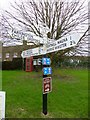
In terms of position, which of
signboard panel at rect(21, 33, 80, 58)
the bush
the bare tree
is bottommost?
the bush

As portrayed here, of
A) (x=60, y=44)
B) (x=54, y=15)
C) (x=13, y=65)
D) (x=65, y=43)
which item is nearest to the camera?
(x=65, y=43)

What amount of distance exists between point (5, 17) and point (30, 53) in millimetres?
10356

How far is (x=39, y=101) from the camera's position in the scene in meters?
7.46

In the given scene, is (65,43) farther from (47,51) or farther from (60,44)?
(47,51)

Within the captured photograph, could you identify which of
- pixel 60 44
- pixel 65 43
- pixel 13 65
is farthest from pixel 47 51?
pixel 13 65

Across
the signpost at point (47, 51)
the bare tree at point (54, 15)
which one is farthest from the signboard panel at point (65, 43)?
the bare tree at point (54, 15)

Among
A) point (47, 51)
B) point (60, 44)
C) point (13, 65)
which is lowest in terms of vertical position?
point (13, 65)

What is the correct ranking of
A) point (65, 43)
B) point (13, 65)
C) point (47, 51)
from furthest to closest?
point (13, 65) → point (47, 51) → point (65, 43)

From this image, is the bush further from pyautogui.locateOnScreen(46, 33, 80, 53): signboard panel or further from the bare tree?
pyautogui.locateOnScreen(46, 33, 80, 53): signboard panel

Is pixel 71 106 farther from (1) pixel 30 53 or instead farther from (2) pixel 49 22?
(2) pixel 49 22

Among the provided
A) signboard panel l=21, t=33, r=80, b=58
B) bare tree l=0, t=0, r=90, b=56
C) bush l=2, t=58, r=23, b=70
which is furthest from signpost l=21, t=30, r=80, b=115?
bush l=2, t=58, r=23, b=70

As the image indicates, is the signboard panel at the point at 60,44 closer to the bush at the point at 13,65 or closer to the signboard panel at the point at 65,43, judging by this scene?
the signboard panel at the point at 65,43

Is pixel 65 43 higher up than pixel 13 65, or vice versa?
pixel 65 43

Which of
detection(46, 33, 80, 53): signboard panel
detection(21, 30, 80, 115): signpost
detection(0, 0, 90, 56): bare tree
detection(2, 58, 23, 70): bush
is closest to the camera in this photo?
detection(46, 33, 80, 53): signboard panel
